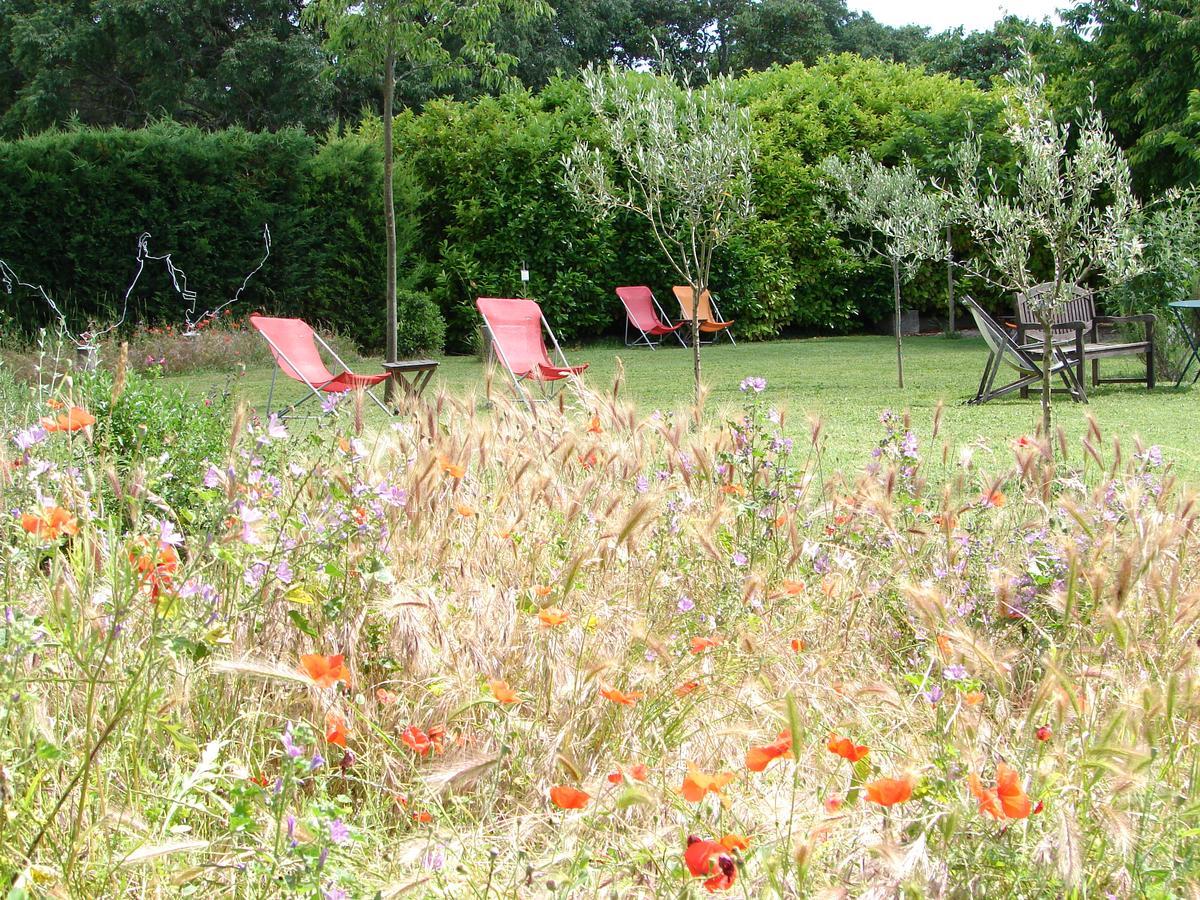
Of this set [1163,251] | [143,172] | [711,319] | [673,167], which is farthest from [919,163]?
[143,172]

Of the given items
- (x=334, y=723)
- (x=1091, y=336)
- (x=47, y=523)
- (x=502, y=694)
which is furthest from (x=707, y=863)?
(x=1091, y=336)

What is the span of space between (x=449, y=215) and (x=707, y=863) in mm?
14297

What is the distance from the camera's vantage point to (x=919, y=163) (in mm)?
15555

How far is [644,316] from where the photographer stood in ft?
48.2

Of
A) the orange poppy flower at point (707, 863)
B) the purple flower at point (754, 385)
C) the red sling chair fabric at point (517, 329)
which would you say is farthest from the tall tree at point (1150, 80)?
the orange poppy flower at point (707, 863)

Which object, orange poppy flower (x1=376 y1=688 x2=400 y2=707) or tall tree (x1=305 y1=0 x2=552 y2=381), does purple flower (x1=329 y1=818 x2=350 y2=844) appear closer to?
orange poppy flower (x1=376 y1=688 x2=400 y2=707)

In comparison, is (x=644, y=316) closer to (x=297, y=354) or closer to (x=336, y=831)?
(x=297, y=354)

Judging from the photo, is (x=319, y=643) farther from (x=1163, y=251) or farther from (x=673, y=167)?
(x=1163, y=251)

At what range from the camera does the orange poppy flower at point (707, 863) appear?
1007 mm

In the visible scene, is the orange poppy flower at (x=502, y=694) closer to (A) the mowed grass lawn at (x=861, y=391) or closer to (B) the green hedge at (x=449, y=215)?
(A) the mowed grass lawn at (x=861, y=391)

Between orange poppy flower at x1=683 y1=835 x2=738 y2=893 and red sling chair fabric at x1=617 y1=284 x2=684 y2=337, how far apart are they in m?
13.2

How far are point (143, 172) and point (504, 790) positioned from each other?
12.2 m

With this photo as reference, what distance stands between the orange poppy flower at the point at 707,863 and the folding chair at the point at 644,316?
43.4 ft

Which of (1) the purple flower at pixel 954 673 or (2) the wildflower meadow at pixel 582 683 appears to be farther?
(1) the purple flower at pixel 954 673
